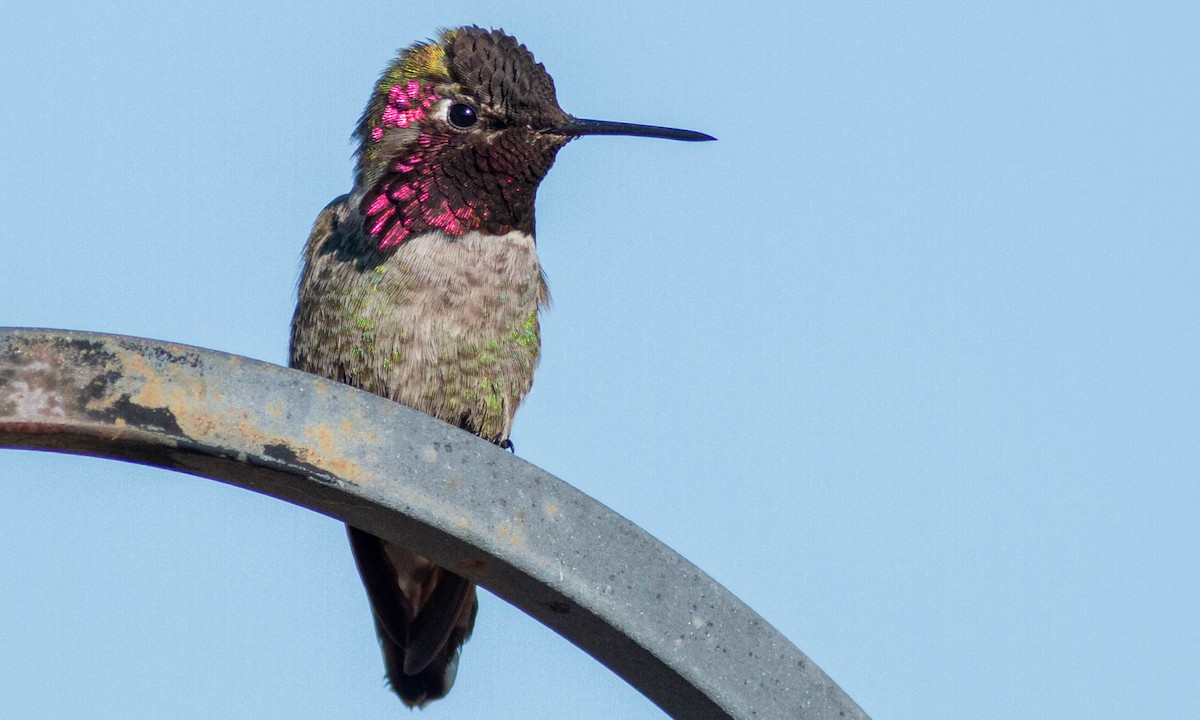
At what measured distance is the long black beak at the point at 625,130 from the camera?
19.5 ft

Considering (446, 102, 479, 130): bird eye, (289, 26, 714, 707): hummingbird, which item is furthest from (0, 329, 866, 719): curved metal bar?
(446, 102, 479, 130): bird eye

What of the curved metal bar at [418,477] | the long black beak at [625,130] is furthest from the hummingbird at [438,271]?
the curved metal bar at [418,477]

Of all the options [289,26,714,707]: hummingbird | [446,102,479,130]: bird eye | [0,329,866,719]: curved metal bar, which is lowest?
[0,329,866,719]: curved metal bar

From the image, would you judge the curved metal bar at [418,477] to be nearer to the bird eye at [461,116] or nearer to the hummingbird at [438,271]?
the hummingbird at [438,271]

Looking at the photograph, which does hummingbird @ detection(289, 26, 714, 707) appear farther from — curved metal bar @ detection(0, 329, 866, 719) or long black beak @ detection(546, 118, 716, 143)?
curved metal bar @ detection(0, 329, 866, 719)

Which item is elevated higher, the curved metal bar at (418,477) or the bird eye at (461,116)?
the bird eye at (461,116)

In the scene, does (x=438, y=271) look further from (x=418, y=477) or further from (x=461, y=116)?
(x=418, y=477)

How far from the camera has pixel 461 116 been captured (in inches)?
236

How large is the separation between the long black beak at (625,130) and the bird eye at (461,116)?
1.02 ft

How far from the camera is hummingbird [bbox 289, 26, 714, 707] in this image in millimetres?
5641

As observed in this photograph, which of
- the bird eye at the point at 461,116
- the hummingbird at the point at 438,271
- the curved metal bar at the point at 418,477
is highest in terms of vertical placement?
the bird eye at the point at 461,116

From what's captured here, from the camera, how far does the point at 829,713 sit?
294 cm

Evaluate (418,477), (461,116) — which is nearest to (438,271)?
(461,116)

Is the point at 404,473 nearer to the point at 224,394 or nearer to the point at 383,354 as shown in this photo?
the point at 224,394
